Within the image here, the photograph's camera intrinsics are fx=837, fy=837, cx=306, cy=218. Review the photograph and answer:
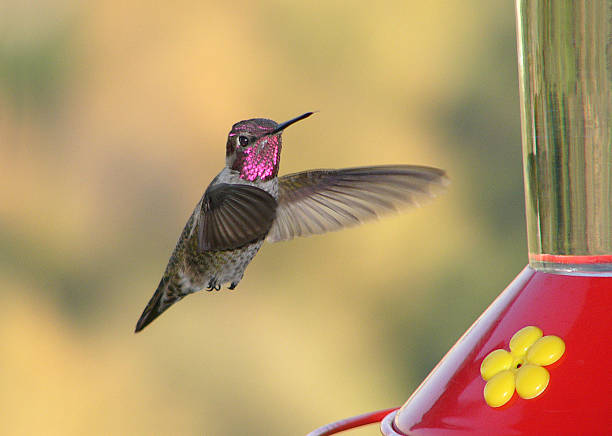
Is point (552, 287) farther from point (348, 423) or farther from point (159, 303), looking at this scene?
point (159, 303)

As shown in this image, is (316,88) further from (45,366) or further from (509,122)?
(45,366)

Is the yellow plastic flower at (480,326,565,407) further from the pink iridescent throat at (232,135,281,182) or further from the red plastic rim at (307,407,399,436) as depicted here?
the pink iridescent throat at (232,135,281,182)

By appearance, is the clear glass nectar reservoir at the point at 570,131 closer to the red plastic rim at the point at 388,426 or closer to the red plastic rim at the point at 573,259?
the red plastic rim at the point at 573,259

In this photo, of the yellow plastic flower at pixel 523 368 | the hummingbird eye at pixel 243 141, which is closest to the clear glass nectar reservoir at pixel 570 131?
the yellow plastic flower at pixel 523 368

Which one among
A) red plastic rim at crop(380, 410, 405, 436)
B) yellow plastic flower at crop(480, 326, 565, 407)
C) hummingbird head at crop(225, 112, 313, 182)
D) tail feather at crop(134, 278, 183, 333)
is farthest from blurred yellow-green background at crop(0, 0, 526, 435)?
yellow plastic flower at crop(480, 326, 565, 407)

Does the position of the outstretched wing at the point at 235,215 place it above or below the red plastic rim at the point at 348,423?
above

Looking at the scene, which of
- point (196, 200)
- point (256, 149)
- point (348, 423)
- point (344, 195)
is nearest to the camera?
point (348, 423)

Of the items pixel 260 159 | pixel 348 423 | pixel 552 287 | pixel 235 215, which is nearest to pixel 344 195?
pixel 260 159
